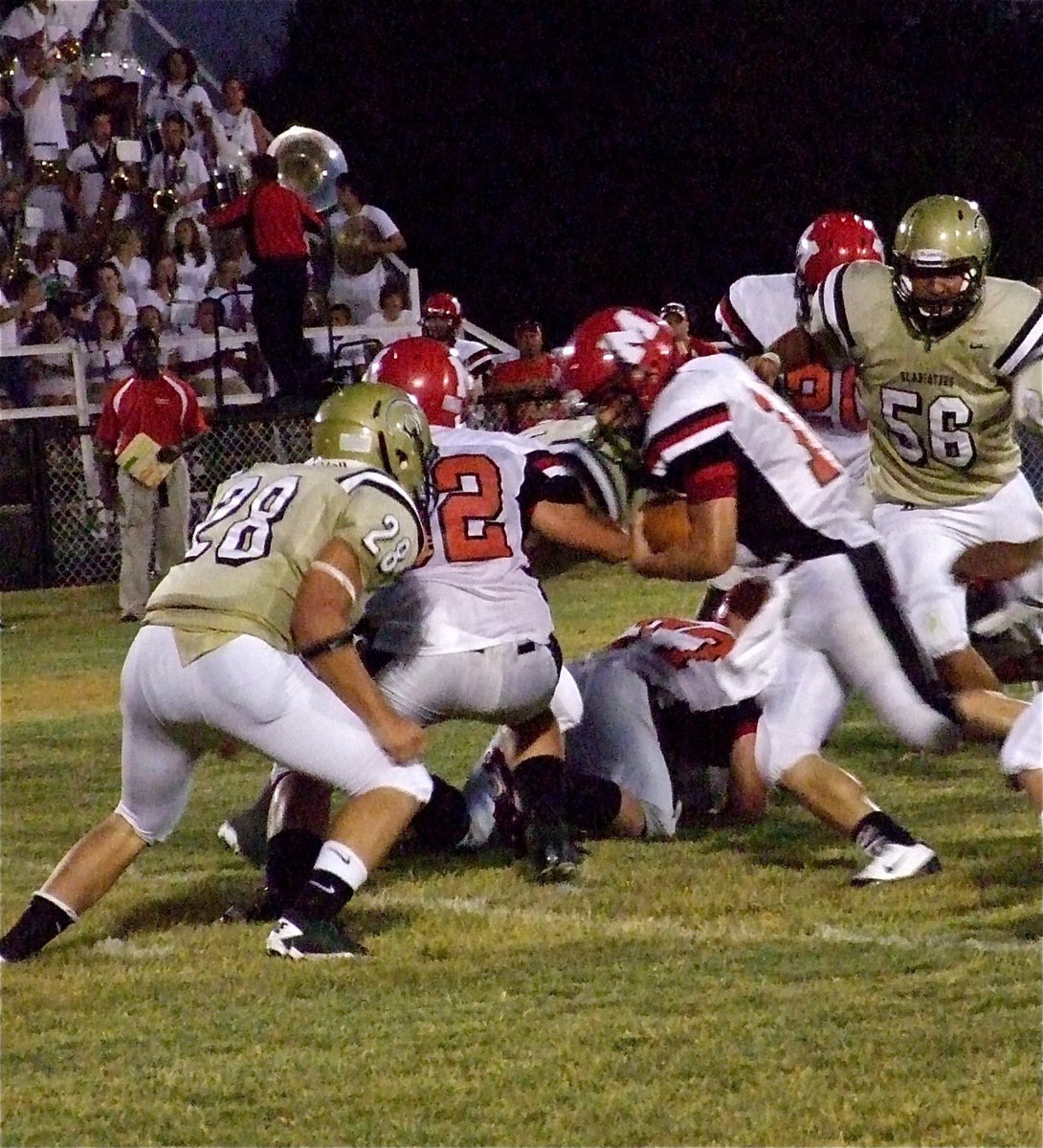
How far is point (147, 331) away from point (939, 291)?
7.99 m

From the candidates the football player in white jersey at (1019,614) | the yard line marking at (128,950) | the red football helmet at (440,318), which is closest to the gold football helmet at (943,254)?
the football player in white jersey at (1019,614)

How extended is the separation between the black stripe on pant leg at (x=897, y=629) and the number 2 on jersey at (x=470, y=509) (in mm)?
916

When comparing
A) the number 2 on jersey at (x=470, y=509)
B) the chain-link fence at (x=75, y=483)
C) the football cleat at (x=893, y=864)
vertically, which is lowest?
the chain-link fence at (x=75, y=483)

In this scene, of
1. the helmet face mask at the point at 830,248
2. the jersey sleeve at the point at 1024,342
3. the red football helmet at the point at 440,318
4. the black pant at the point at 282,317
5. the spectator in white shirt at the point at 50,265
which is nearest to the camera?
the jersey sleeve at the point at 1024,342

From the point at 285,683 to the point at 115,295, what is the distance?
34.7ft

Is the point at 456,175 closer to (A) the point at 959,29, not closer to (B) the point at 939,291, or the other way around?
(A) the point at 959,29

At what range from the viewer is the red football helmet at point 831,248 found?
23.6 ft

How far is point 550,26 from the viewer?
2894cm

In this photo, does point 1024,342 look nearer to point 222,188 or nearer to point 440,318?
point 440,318

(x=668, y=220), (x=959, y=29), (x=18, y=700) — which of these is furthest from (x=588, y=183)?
(x=18, y=700)

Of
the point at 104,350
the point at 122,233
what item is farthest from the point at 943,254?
the point at 122,233

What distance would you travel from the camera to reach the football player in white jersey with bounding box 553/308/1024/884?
5250 mm

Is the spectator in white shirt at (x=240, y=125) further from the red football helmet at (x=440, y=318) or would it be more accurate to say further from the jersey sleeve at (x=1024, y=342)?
the jersey sleeve at (x=1024, y=342)

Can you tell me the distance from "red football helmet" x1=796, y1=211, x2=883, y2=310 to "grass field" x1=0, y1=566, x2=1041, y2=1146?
1887 mm
